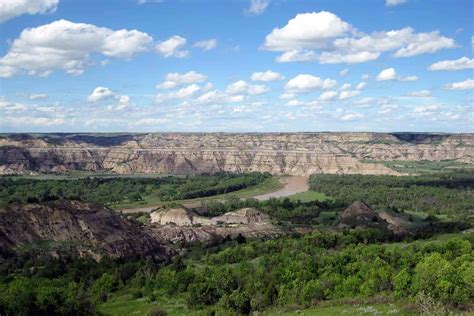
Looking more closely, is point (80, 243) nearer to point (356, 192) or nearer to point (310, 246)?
point (310, 246)

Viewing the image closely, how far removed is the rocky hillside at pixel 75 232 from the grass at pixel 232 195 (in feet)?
122

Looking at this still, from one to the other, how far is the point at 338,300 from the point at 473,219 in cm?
5913

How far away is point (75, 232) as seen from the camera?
6444 centimetres

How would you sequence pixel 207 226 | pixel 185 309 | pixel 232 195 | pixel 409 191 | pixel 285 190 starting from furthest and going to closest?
pixel 285 190 < pixel 409 191 < pixel 232 195 < pixel 207 226 < pixel 185 309

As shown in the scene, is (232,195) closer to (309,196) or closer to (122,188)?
(309,196)

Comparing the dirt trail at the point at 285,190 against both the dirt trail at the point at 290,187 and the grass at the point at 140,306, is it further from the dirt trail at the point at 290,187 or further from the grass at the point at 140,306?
the grass at the point at 140,306

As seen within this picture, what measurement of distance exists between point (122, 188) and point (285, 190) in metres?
41.5

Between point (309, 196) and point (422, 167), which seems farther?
point (422, 167)

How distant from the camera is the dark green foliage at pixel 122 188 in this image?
113m

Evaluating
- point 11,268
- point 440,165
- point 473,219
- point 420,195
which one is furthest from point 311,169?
point 11,268

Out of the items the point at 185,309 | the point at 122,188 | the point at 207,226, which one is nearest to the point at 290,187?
the point at 122,188

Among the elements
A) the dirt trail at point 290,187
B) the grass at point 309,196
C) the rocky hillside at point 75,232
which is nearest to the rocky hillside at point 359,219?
the rocky hillside at point 75,232

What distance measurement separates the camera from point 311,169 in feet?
600

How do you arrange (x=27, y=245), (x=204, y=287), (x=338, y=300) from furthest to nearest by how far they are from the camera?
(x=27, y=245) < (x=204, y=287) < (x=338, y=300)
